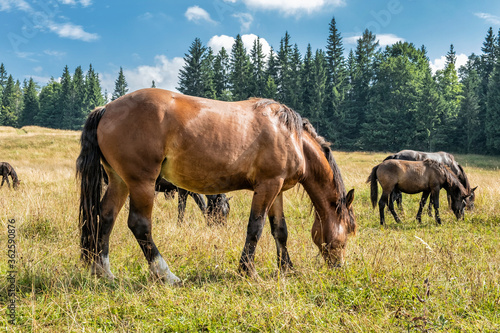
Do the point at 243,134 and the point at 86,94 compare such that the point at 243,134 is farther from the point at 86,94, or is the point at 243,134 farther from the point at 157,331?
the point at 86,94

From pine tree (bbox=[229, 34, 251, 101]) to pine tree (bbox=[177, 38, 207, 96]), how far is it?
6.41 meters

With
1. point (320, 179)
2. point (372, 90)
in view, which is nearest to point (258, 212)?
point (320, 179)

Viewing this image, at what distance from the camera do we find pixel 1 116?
8106 centimetres

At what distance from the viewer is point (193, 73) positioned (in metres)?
61.3

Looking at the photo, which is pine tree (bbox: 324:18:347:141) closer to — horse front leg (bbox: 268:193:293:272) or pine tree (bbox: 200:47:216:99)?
pine tree (bbox: 200:47:216:99)

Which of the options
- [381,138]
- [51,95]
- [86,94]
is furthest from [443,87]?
[51,95]

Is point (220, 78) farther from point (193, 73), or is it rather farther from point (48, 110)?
point (48, 110)

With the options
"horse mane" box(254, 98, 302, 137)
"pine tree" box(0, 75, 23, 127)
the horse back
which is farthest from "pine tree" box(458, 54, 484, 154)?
"pine tree" box(0, 75, 23, 127)

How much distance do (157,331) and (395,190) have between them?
835 centimetres

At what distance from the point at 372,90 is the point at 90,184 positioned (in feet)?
187

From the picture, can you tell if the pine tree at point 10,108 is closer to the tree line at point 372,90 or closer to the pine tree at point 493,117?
the tree line at point 372,90

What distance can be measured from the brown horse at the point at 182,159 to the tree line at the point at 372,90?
43986 mm

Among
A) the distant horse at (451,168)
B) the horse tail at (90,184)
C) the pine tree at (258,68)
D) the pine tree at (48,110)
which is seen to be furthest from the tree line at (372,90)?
the horse tail at (90,184)

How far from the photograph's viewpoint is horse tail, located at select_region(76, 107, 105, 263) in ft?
11.9
